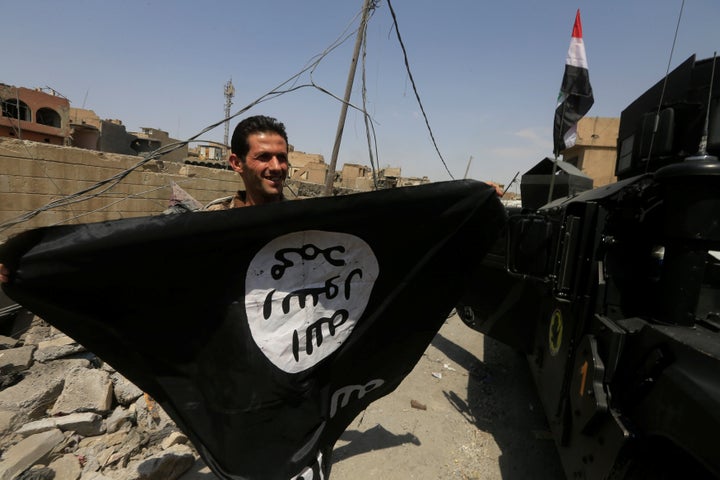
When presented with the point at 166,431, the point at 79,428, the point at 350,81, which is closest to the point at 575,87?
the point at 350,81

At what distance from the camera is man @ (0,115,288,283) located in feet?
5.89

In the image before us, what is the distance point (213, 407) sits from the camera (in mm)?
1361

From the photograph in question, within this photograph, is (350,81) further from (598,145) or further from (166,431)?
(598,145)

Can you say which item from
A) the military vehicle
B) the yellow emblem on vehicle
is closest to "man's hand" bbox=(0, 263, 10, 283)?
the military vehicle

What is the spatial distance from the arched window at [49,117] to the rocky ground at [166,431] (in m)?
21.7

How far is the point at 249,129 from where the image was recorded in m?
1.83

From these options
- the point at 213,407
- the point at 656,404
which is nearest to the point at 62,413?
the point at 213,407

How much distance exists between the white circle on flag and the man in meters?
0.53

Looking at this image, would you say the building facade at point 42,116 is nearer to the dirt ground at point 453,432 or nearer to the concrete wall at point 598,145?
the dirt ground at point 453,432

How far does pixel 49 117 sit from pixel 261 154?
83.6 ft

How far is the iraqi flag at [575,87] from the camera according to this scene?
453 cm

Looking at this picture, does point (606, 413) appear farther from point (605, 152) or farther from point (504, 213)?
point (605, 152)

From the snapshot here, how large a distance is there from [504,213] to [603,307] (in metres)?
0.85

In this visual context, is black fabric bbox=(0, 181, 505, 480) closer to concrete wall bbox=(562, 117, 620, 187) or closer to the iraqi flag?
the iraqi flag
